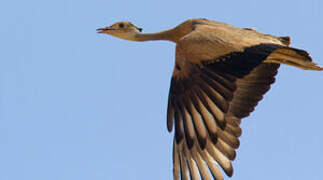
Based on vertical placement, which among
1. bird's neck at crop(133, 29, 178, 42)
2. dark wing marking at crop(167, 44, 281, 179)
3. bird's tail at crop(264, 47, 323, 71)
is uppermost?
bird's neck at crop(133, 29, 178, 42)

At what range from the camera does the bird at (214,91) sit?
11594mm

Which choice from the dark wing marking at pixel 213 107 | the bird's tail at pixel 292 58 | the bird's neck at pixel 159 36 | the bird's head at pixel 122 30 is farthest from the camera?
the bird's head at pixel 122 30

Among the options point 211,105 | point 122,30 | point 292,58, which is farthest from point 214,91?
point 122,30

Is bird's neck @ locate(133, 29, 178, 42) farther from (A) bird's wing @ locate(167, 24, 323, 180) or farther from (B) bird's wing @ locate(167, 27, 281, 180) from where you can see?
(B) bird's wing @ locate(167, 27, 281, 180)

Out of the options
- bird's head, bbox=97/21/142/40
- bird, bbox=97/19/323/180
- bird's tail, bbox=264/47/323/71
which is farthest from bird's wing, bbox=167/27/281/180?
bird's head, bbox=97/21/142/40

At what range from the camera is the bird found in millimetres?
11594

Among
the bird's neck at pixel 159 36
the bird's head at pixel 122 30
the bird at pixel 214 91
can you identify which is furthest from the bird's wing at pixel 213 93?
the bird's head at pixel 122 30

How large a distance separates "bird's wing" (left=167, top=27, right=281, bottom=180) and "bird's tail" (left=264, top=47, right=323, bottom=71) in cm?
18

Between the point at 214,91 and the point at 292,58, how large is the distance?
154cm

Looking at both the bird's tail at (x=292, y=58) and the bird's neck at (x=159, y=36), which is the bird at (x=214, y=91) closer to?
the bird's tail at (x=292, y=58)

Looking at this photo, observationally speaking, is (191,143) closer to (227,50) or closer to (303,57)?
(227,50)

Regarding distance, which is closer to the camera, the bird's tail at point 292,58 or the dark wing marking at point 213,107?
the dark wing marking at point 213,107

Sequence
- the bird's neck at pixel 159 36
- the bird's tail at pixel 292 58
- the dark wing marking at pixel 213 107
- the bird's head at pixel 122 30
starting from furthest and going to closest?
the bird's head at pixel 122 30, the bird's neck at pixel 159 36, the bird's tail at pixel 292 58, the dark wing marking at pixel 213 107

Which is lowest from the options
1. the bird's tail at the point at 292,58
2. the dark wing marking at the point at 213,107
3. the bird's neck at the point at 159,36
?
the dark wing marking at the point at 213,107
